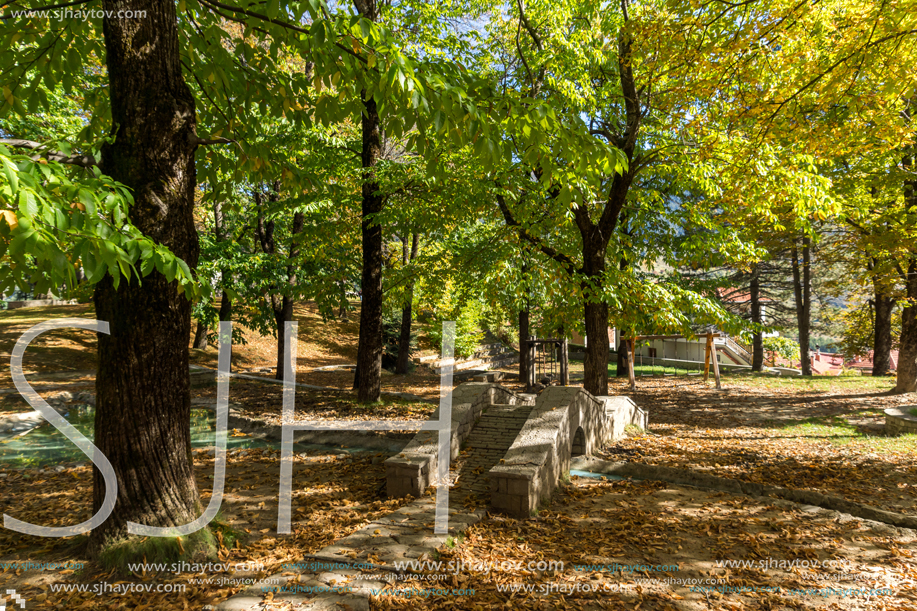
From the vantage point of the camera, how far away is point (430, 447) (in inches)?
250

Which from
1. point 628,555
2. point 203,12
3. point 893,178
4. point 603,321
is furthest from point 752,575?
point 893,178

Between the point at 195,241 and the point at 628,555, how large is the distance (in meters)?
4.75

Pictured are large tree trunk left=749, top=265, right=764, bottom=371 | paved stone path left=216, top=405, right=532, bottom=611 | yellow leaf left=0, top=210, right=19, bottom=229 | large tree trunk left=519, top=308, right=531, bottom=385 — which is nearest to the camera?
yellow leaf left=0, top=210, right=19, bottom=229

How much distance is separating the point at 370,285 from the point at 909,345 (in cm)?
1453

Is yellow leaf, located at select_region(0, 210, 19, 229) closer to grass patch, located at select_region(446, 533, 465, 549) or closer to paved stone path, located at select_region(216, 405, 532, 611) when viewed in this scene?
paved stone path, located at select_region(216, 405, 532, 611)

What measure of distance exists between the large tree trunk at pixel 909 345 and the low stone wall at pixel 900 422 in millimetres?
4391

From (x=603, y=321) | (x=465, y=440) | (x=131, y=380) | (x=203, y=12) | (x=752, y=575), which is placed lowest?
(x=752, y=575)

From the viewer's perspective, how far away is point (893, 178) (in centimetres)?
1117

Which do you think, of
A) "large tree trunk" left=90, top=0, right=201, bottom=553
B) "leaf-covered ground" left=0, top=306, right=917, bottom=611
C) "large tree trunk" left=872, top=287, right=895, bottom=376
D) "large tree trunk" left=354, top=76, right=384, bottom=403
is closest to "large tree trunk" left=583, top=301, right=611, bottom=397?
"leaf-covered ground" left=0, top=306, right=917, bottom=611

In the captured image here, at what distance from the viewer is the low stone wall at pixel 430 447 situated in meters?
5.83

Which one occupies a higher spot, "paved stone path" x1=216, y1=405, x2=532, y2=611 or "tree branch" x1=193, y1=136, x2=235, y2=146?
"tree branch" x1=193, y1=136, x2=235, y2=146

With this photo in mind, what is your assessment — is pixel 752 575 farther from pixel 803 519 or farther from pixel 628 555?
pixel 803 519

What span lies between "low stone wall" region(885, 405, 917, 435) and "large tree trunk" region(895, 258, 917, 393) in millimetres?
4391

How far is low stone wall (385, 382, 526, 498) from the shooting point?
583 cm
